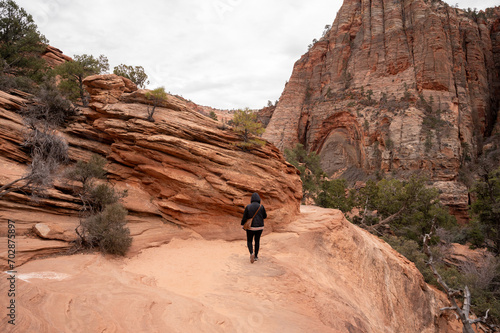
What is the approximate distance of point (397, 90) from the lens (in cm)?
4191

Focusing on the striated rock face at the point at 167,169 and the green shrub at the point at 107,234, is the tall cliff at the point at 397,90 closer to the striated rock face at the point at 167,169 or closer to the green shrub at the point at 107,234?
the striated rock face at the point at 167,169

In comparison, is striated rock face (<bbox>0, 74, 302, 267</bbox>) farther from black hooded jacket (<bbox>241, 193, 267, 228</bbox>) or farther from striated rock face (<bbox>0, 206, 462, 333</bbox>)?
black hooded jacket (<bbox>241, 193, 267, 228</bbox>)

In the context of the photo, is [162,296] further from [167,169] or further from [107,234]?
[167,169]

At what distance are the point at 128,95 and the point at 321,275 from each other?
37.2 ft

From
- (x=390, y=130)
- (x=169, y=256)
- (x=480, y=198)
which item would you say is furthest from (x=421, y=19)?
(x=169, y=256)

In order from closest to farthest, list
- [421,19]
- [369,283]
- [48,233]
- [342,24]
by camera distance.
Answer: [48,233], [369,283], [421,19], [342,24]

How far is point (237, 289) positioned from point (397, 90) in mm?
47588

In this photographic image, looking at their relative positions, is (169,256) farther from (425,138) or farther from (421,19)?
(421,19)

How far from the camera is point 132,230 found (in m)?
7.73

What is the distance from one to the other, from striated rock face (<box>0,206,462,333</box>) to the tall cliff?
3251 centimetres

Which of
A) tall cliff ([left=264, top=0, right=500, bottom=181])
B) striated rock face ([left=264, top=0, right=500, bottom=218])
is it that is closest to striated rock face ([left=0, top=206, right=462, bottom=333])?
Result: striated rock face ([left=264, top=0, right=500, bottom=218])

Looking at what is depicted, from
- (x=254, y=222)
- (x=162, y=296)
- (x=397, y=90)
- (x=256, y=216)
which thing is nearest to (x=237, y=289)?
(x=162, y=296)

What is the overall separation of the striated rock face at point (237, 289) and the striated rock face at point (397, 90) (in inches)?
1216

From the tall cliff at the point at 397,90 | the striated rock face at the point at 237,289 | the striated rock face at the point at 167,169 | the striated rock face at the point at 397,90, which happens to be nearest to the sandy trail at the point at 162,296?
the striated rock face at the point at 237,289
